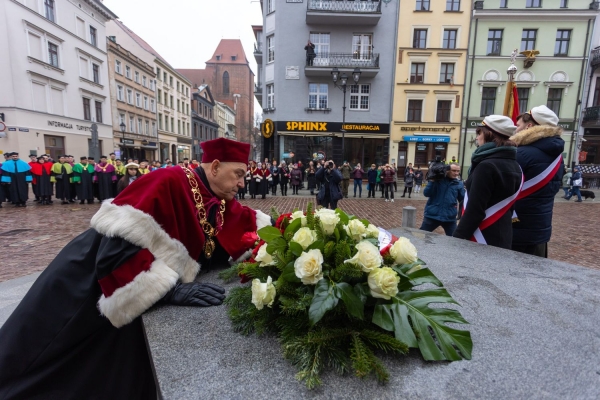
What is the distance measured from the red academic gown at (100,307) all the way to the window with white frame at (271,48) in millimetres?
23948

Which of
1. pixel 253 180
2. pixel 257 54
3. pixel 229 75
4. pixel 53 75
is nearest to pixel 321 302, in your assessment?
pixel 253 180

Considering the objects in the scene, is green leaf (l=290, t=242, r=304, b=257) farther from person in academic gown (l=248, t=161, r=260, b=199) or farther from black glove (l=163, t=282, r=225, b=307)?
person in academic gown (l=248, t=161, r=260, b=199)

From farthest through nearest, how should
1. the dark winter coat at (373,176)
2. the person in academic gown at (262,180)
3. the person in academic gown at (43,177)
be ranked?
the dark winter coat at (373,176) → the person in academic gown at (262,180) → the person in academic gown at (43,177)

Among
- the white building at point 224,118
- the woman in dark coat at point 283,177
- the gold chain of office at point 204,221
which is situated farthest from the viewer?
the white building at point 224,118

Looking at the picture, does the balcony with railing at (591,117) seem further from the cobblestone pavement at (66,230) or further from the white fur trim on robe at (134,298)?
the white fur trim on robe at (134,298)

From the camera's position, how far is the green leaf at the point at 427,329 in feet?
3.92

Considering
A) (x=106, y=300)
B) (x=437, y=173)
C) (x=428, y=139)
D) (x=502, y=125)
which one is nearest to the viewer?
(x=106, y=300)

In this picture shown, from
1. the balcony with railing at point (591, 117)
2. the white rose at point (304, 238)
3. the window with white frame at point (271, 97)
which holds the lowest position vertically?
the white rose at point (304, 238)

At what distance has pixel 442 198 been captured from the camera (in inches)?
189

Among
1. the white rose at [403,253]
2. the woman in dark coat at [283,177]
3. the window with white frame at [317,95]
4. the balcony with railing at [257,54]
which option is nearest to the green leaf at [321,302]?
the white rose at [403,253]

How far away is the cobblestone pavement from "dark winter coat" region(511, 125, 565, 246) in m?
3.51

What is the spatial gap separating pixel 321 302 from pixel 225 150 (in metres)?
1.33

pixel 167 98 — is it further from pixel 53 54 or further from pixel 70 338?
pixel 70 338

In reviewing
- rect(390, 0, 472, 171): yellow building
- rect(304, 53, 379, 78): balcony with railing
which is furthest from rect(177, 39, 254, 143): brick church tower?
rect(390, 0, 472, 171): yellow building
